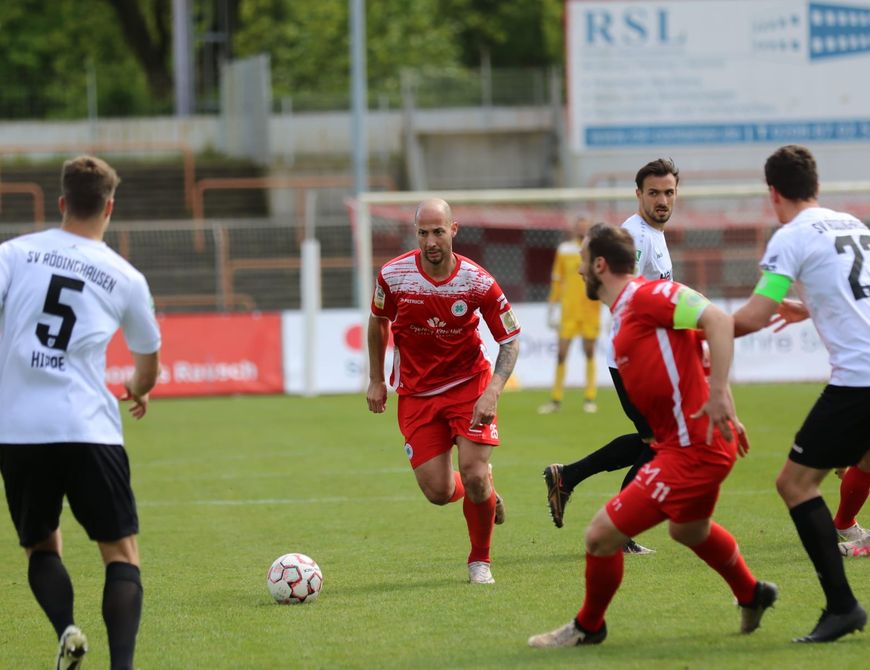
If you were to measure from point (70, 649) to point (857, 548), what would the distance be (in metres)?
4.38

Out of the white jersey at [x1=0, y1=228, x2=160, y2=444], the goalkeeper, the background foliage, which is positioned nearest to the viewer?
the white jersey at [x1=0, y1=228, x2=160, y2=444]

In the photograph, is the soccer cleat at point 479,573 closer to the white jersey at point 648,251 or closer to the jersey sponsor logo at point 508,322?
the jersey sponsor logo at point 508,322

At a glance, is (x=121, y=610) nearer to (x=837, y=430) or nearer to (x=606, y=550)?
(x=606, y=550)

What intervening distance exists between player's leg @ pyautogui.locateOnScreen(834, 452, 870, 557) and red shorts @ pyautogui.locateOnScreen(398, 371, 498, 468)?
197cm

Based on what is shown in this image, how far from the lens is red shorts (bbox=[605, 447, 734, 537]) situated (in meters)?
5.55

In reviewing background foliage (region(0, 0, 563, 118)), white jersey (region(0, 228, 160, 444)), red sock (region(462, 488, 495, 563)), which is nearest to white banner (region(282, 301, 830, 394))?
red sock (region(462, 488, 495, 563))

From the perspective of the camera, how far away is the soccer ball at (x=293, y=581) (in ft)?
22.7

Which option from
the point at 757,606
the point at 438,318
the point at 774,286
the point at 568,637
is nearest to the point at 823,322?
the point at 774,286

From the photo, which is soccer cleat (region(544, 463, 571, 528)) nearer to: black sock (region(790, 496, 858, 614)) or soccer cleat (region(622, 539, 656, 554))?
soccer cleat (region(622, 539, 656, 554))

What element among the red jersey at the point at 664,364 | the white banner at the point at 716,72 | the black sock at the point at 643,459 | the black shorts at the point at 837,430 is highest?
the white banner at the point at 716,72

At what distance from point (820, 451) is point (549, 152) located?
85.7ft

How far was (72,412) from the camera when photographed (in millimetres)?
5152

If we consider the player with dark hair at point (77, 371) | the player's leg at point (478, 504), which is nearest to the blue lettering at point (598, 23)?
the player's leg at point (478, 504)

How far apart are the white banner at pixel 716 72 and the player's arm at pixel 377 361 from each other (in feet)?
61.2
